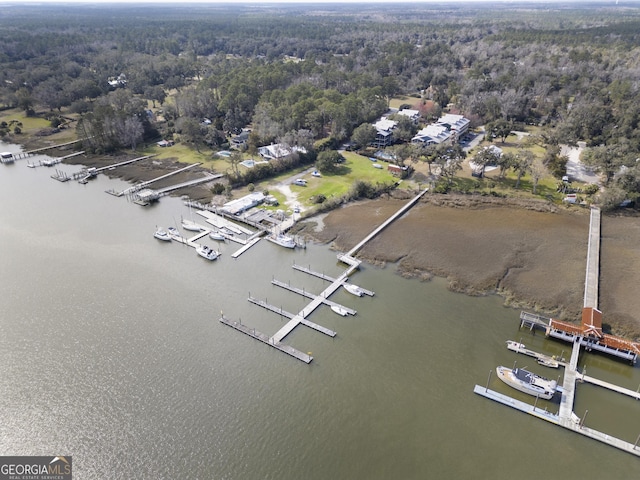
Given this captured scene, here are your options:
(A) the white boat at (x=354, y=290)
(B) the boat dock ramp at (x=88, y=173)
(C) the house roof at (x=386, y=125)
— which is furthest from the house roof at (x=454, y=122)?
(B) the boat dock ramp at (x=88, y=173)

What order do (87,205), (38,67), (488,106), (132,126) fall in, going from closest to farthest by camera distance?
(87,205) → (132,126) → (488,106) → (38,67)

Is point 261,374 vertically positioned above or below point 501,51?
below

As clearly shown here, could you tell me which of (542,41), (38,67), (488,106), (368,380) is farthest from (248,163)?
(542,41)

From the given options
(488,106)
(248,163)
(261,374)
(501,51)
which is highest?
(501,51)

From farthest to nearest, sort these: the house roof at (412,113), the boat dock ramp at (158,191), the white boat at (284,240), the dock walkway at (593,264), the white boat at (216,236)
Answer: the house roof at (412,113), the boat dock ramp at (158,191), the white boat at (216,236), the white boat at (284,240), the dock walkway at (593,264)

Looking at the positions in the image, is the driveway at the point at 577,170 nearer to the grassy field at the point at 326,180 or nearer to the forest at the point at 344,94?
the forest at the point at 344,94

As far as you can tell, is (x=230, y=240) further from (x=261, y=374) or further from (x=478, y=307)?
(x=478, y=307)
